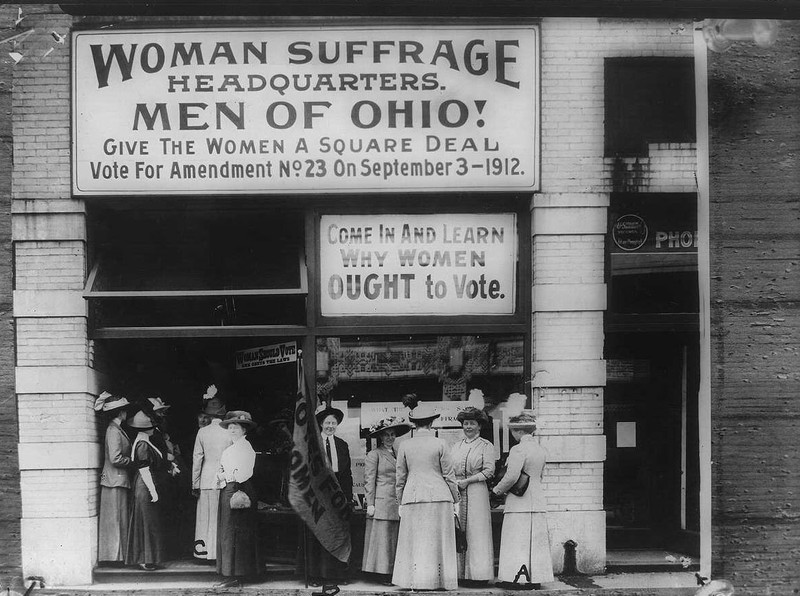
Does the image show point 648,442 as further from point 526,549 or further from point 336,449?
point 336,449

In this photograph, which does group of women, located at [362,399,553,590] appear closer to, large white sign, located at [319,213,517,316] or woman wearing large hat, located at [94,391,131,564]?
large white sign, located at [319,213,517,316]

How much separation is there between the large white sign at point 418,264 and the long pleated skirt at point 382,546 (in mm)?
1830

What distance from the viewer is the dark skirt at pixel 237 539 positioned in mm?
7012

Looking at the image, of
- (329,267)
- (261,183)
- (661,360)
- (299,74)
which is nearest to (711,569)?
(661,360)

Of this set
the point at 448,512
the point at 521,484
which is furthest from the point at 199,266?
the point at 521,484

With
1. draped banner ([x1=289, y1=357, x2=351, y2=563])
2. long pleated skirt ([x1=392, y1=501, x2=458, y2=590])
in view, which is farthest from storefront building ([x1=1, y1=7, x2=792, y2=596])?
long pleated skirt ([x1=392, y1=501, x2=458, y2=590])

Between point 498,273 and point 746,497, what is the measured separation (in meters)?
2.84

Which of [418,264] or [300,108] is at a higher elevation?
[300,108]

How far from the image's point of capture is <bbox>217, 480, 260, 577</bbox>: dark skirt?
7012 mm

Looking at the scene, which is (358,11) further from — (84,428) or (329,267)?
(84,428)

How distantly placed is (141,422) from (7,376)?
1.18 metres

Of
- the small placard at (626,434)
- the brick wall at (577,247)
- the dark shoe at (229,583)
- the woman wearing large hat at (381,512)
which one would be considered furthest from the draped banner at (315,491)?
the small placard at (626,434)

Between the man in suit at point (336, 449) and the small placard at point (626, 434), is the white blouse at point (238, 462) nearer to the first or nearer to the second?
the man in suit at point (336, 449)

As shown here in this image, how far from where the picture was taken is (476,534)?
6.99 metres
